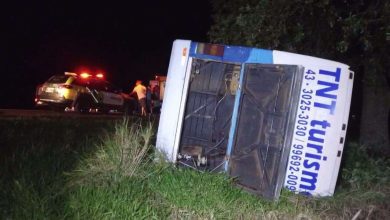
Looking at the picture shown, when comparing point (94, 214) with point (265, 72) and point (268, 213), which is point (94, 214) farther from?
point (265, 72)

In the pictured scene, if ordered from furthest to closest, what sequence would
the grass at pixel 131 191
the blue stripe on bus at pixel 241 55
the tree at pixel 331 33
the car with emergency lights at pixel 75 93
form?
the car with emergency lights at pixel 75 93 < the tree at pixel 331 33 < the blue stripe on bus at pixel 241 55 < the grass at pixel 131 191

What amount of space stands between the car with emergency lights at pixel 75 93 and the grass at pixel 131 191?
31.0ft

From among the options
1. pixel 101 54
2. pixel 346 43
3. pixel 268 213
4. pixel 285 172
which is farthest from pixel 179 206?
pixel 101 54

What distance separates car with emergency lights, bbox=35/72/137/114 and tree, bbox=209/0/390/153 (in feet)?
24.4

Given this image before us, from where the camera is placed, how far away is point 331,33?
10.2 metres

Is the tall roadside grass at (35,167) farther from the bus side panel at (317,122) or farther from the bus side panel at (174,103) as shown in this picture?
the bus side panel at (317,122)

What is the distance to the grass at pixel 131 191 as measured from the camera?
18.4 feet

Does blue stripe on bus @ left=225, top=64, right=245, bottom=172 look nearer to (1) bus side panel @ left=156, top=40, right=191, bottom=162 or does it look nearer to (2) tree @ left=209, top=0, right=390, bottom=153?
(1) bus side panel @ left=156, top=40, right=191, bottom=162

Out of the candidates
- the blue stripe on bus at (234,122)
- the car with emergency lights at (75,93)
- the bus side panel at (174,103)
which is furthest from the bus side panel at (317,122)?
the car with emergency lights at (75,93)

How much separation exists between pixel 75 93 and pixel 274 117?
11853mm

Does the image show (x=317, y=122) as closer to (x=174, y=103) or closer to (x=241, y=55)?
(x=241, y=55)

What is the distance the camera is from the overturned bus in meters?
6.86

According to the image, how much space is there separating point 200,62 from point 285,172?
2180 mm

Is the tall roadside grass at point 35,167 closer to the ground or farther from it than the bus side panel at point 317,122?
closer to the ground
